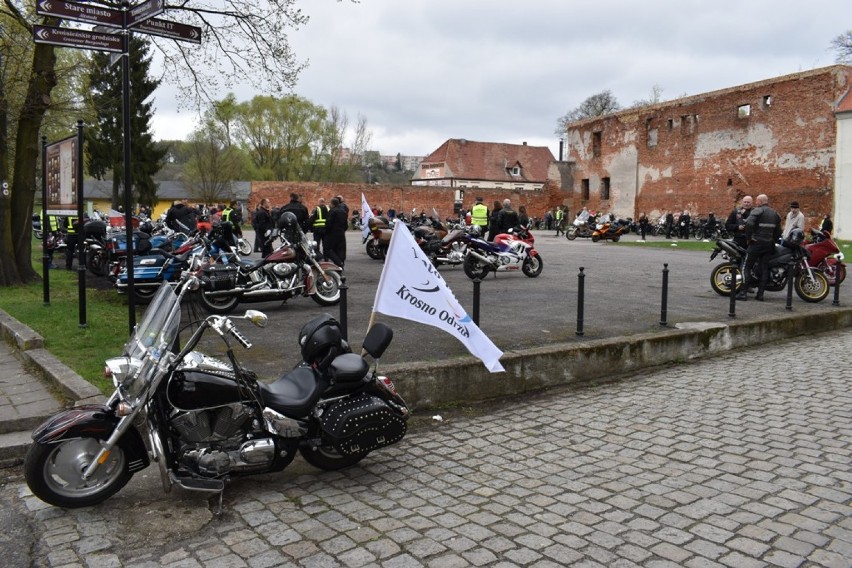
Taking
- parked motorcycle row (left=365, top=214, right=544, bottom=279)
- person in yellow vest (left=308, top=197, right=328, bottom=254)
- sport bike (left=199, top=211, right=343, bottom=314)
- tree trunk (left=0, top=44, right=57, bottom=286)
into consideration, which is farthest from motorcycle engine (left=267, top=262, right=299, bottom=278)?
person in yellow vest (left=308, top=197, right=328, bottom=254)

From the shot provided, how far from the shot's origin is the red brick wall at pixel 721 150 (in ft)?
120

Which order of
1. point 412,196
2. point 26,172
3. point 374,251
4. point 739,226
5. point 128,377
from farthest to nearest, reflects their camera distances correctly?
1. point 412,196
2. point 374,251
3. point 739,226
4. point 26,172
5. point 128,377

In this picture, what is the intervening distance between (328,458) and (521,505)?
1408 millimetres

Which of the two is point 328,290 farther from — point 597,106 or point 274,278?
point 597,106

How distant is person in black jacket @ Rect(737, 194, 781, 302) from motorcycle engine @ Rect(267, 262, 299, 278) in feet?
25.4

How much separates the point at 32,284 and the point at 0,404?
8.34m

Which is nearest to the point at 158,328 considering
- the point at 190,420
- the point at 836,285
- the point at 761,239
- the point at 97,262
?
the point at 190,420

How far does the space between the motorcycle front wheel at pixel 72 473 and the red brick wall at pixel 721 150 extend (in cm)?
3968

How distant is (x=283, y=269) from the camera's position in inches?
407

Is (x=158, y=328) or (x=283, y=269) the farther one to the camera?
(x=283, y=269)

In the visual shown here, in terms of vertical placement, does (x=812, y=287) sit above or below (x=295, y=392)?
above

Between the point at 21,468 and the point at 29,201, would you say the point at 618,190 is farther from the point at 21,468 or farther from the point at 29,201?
the point at 21,468

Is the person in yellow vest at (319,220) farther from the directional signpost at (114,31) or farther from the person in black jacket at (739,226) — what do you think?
the directional signpost at (114,31)

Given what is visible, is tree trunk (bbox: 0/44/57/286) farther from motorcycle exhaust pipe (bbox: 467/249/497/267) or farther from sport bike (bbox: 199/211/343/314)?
motorcycle exhaust pipe (bbox: 467/249/497/267)
